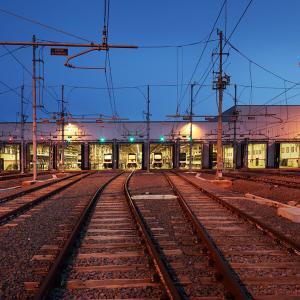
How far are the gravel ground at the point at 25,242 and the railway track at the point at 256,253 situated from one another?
10.3 ft

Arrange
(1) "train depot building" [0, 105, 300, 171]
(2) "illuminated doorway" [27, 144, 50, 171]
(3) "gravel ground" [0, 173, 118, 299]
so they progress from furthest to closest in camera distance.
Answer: (2) "illuminated doorway" [27, 144, 50, 171], (1) "train depot building" [0, 105, 300, 171], (3) "gravel ground" [0, 173, 118, 299]

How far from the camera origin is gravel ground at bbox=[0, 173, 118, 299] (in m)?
5.52

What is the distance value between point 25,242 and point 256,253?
461 cm

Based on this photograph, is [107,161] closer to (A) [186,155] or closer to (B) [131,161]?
(B) [131,161]

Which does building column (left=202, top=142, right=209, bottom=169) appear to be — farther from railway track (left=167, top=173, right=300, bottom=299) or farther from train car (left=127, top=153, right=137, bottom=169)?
railway track (left=167, top=173, right=300, bottom=299)

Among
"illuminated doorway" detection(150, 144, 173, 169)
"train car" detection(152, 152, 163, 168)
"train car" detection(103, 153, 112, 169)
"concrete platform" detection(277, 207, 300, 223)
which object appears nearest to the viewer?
"concrete platform" detection(277, 207, 300, 223)

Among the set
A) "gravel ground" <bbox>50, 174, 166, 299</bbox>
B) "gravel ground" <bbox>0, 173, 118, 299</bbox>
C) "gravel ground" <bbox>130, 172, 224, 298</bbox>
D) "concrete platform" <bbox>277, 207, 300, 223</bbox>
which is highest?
"concrete platform" <bbox>277, 207, 300, 223</bbox>

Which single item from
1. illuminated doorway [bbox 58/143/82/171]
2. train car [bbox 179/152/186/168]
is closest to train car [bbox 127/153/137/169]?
train car [bbox 179/152/186/168]

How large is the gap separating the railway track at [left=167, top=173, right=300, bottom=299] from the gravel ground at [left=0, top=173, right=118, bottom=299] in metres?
3.14

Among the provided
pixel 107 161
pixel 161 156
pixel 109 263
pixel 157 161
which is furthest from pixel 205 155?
pixel 109 263

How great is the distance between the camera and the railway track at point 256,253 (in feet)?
17.6

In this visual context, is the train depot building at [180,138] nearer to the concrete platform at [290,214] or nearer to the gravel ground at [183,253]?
the concrete platform at [290,214]

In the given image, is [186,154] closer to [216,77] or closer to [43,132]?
[43,132]

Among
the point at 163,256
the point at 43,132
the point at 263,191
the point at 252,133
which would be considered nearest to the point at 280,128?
the point at 252,133
